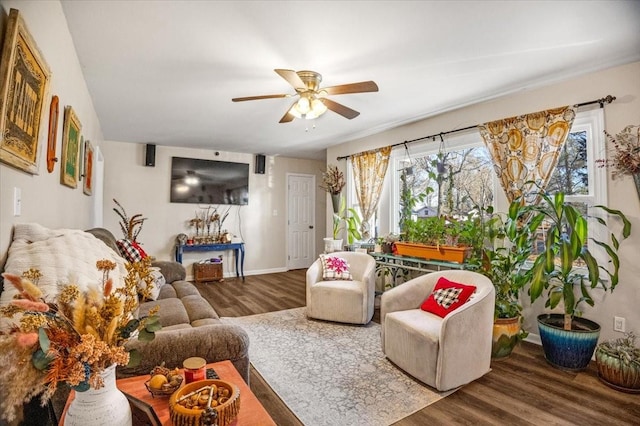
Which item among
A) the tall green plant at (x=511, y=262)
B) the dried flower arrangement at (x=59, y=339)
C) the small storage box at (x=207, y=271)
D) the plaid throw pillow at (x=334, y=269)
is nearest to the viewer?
the dried flower arrangement at (x=59, y=339)

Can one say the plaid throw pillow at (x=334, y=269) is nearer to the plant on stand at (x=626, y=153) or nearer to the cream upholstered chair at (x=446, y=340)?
the cream upholstered chair at (x=446, y=340)

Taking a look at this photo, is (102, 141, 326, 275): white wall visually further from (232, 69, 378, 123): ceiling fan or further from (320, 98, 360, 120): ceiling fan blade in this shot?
(320, 98, 360, 120): ceiling fan blade

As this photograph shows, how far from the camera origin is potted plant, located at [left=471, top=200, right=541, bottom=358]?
9.04 ft

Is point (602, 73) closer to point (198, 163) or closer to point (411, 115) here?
point (411, 115)

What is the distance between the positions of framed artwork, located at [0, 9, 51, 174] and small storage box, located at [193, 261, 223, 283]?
169 inches

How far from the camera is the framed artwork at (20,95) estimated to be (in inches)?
45.6

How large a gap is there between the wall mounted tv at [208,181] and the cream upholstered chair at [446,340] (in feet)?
14.3

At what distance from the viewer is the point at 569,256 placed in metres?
2.48

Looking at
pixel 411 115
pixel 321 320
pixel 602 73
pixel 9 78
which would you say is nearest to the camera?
pixel 9 78

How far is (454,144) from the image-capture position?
12.5 ft

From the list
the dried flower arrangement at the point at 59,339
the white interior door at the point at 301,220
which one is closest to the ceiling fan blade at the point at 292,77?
the dried flower arrangement at the point at 59,339

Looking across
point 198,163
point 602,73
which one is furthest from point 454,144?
point 198,163

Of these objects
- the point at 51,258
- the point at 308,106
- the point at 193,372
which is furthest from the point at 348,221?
the point at 51,258

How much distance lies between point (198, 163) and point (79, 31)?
3.80 meters
